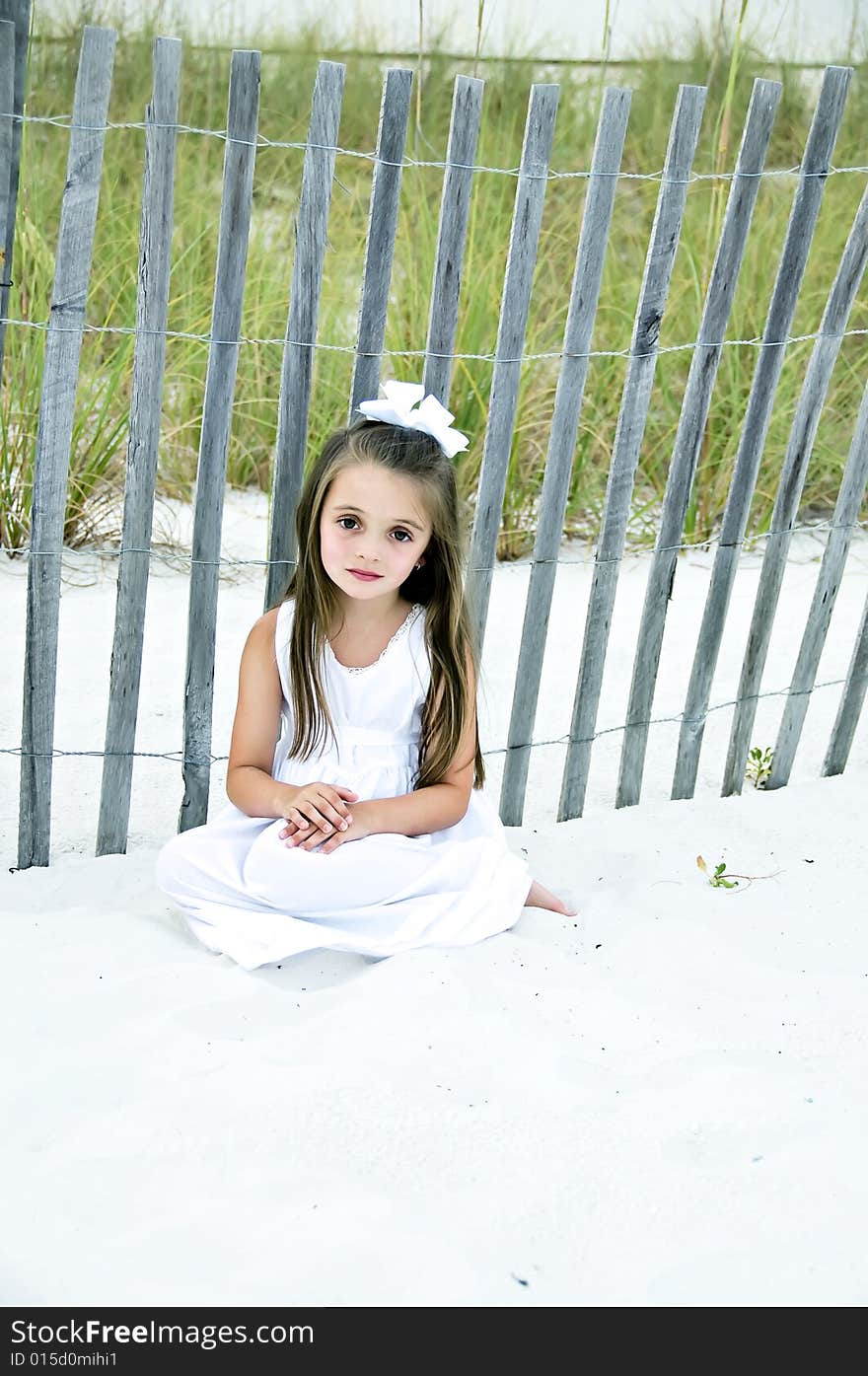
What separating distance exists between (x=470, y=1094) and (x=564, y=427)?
49.0 inches

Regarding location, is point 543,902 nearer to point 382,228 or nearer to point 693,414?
point 693,414

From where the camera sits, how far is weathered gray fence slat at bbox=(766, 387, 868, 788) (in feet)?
8.90

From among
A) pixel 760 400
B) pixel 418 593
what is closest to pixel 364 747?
pixel 418 593

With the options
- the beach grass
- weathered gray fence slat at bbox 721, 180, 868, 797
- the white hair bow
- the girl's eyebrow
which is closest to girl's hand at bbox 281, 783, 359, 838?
the girl's eyebrow

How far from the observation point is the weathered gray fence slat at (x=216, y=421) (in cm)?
201

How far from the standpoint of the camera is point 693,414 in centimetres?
248

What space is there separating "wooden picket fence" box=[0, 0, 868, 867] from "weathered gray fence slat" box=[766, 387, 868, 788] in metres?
0.01

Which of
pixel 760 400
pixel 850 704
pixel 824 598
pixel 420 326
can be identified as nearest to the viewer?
pixel 760 400

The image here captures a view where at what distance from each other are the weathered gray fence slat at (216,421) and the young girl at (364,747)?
15 cm

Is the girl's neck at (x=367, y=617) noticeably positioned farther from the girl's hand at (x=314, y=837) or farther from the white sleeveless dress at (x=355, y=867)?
the girl's hand at (x=314, y=837)

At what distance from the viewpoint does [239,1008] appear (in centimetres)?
184

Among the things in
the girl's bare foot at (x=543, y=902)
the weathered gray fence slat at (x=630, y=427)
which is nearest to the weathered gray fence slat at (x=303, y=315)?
the weathered gray fence slat at (x=630, y=427)

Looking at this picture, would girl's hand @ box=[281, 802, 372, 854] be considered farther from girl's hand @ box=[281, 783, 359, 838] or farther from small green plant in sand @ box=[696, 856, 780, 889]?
small green plant in sand @ box=[696, 856, 780, 889]
